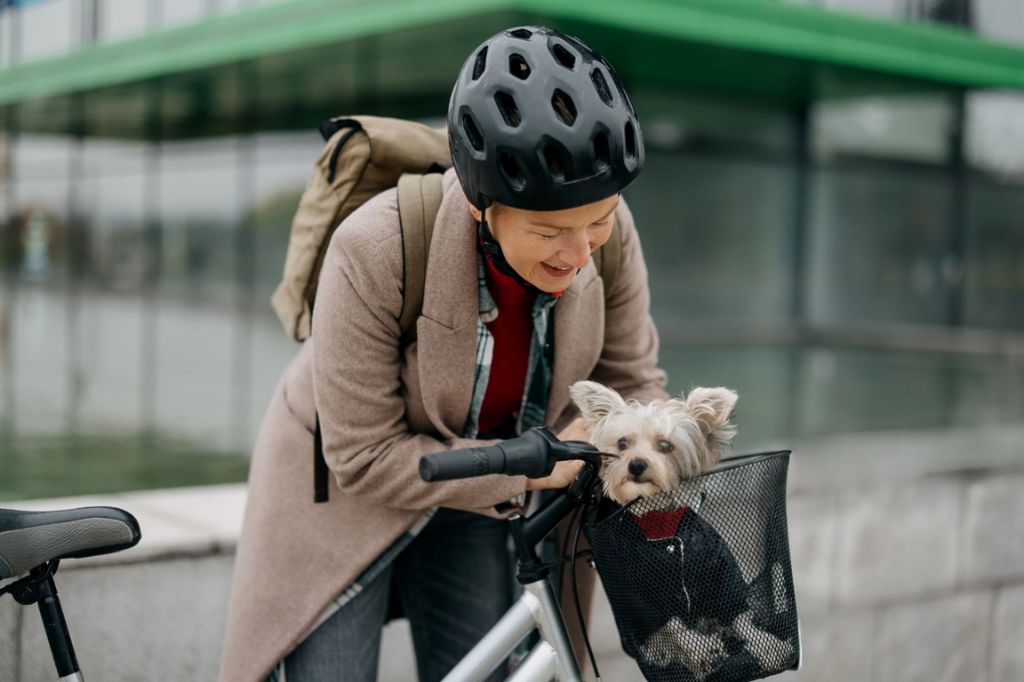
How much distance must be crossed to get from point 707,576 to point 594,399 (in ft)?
1.16

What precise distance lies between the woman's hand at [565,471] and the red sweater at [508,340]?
0.21 meters

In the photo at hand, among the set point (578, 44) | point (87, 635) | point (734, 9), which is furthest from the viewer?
point (734, 9)

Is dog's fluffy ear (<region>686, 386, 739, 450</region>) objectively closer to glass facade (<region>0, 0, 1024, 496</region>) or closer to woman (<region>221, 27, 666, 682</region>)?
woman (<region>221, 27, 666, 682</region>)

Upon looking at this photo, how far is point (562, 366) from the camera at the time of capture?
2.08m

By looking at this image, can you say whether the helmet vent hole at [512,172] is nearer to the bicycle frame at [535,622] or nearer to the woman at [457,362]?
the woman at [457,362]

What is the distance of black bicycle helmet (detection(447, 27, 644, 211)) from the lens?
167 centimetres

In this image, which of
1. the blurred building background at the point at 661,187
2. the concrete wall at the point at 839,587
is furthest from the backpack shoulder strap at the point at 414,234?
the blurred building background at the point at 661,187

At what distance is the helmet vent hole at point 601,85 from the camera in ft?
5.67

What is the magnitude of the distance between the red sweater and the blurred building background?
626cm

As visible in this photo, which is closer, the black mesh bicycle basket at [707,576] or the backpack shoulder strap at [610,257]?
the black mesh bicycle basket at [707,576]

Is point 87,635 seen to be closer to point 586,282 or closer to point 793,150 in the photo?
point 586,282

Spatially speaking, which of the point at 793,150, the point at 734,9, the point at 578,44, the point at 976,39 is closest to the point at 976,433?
the point at 578,44

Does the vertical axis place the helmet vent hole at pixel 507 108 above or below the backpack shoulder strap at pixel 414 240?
above

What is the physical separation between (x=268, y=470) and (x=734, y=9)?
44.1ft
